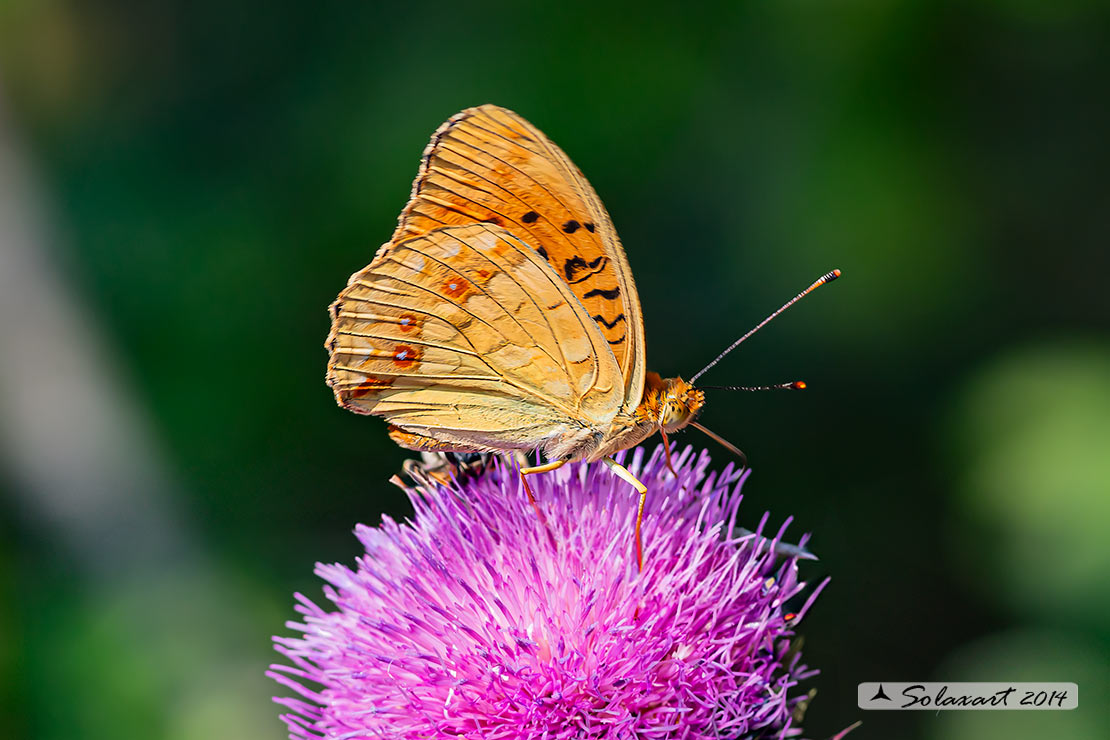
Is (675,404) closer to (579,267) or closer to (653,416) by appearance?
(653,416)

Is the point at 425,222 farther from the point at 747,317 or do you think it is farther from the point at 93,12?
the point at 93,12

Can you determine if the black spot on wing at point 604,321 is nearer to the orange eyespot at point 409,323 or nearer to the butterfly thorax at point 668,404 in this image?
the butterfly thorax at point 668,404

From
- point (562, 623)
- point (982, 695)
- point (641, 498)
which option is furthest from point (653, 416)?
point (982, 695)

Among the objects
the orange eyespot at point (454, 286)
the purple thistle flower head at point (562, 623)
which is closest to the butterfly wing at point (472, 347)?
the orange eyespot at point (454, 286)

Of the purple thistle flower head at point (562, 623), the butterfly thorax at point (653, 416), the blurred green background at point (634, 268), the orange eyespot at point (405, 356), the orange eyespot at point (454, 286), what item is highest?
the blurred green background at point (634, 268)

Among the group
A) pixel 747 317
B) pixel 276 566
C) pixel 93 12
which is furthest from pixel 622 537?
pixel 93 12

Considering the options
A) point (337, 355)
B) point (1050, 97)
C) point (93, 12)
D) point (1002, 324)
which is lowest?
point (337, 355)
